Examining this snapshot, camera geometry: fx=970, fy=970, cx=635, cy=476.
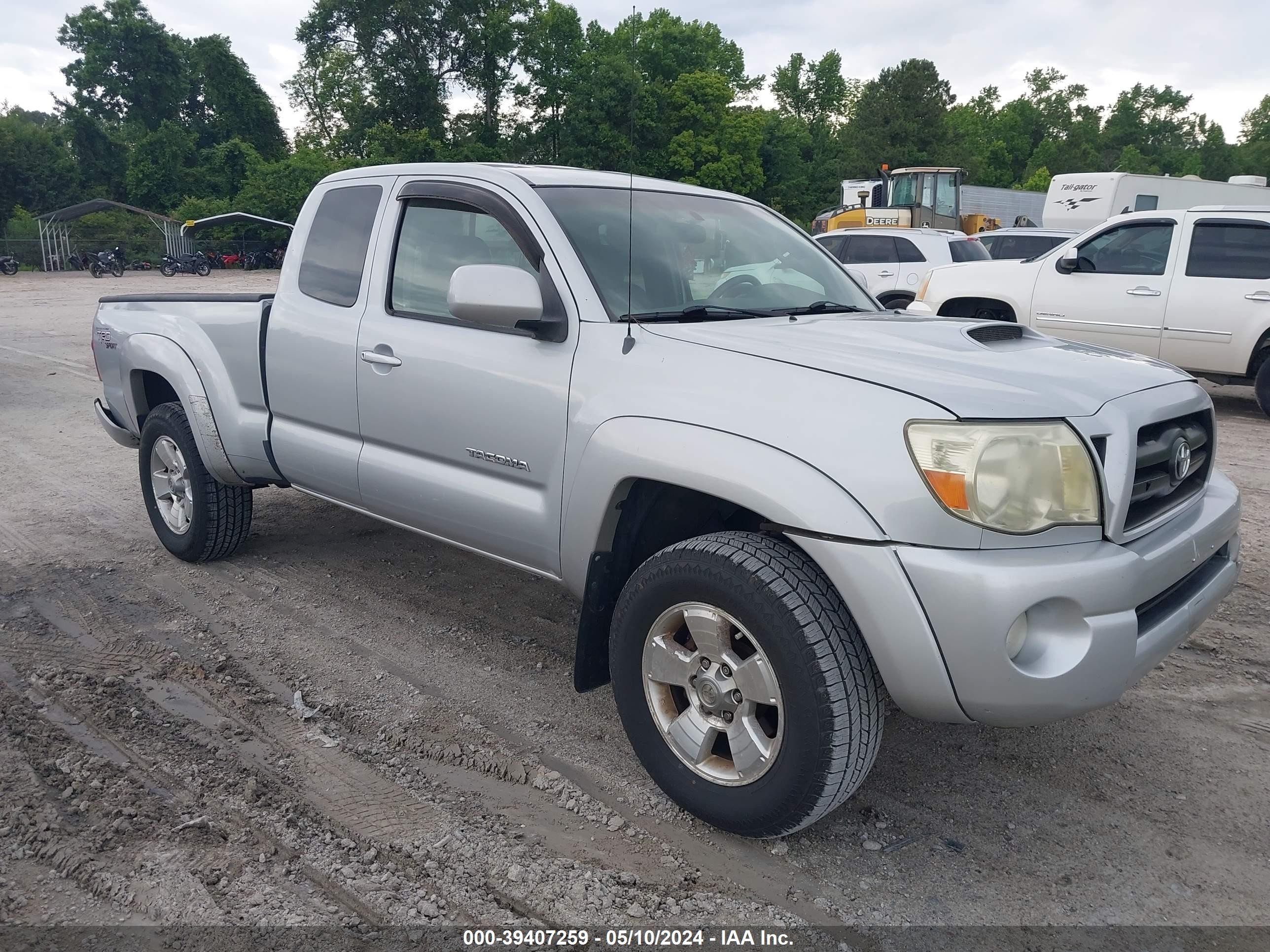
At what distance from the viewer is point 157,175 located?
57.3m

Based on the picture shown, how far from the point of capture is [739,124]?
191 feet

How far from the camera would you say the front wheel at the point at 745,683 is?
244 centimetres

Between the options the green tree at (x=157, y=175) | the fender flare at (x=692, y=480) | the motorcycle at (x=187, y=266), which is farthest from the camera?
the green tree at (x=157, y=175)

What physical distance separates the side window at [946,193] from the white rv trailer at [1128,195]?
2692 millimetres

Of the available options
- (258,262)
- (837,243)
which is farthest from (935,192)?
(258,262)

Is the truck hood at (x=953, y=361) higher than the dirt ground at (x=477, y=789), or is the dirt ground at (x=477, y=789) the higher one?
the truck hood at (x=953, y=361)

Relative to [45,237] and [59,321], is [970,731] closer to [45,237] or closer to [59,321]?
[59,321]

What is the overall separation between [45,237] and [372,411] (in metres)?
48.1

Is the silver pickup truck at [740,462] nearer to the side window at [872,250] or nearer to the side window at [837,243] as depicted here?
the side window at [872,250]

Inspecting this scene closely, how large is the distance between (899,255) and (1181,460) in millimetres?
11462

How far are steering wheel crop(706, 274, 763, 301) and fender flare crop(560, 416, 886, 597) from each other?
819mm

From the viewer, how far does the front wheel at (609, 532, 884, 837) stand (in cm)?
244

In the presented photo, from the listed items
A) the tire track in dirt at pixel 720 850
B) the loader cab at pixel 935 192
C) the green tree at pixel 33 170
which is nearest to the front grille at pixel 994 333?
the tire track in dirt at pixel 720 850

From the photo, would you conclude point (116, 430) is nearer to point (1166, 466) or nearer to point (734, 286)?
point (734, 286)
